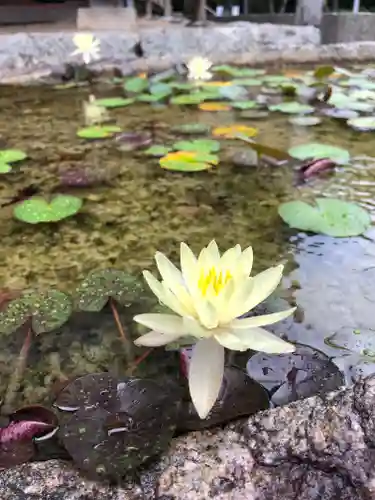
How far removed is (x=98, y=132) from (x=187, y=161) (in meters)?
0.57

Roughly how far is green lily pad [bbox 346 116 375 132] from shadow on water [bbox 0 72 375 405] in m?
0.08

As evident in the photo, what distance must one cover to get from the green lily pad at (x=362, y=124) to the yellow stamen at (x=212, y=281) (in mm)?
1818

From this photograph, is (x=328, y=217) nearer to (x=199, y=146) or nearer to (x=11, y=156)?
(x=199, y=146)

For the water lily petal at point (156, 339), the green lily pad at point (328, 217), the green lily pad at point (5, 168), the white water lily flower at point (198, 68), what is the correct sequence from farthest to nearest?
the white water lily flower at point (198, 68), the green lily pad at point (5, 168), the green lily pad at point (328, 217), the water lily petal at point (156, 339)

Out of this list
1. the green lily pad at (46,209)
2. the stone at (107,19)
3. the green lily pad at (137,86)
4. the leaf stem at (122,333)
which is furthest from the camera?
the stone at (107,19)

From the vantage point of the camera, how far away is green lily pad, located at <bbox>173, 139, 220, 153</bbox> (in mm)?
2080

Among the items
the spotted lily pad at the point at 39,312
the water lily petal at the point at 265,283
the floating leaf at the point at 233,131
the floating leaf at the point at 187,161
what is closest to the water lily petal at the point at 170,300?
the water lily petal at the point at 265,283

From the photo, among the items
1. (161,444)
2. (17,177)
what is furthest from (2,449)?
(17,177)

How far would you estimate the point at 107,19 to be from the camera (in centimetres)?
457

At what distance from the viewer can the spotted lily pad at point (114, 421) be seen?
0.75m

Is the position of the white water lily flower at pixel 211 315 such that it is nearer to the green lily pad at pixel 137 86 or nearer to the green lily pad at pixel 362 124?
the green lily pad at pixel 362 124

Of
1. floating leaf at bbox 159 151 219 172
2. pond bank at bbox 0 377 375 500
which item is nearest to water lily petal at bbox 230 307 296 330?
pond bank at bbox 0 377 375 500

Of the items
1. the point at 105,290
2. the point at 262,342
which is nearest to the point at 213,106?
the point at 105,290

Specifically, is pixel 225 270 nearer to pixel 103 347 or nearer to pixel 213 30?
pixel 103 347
